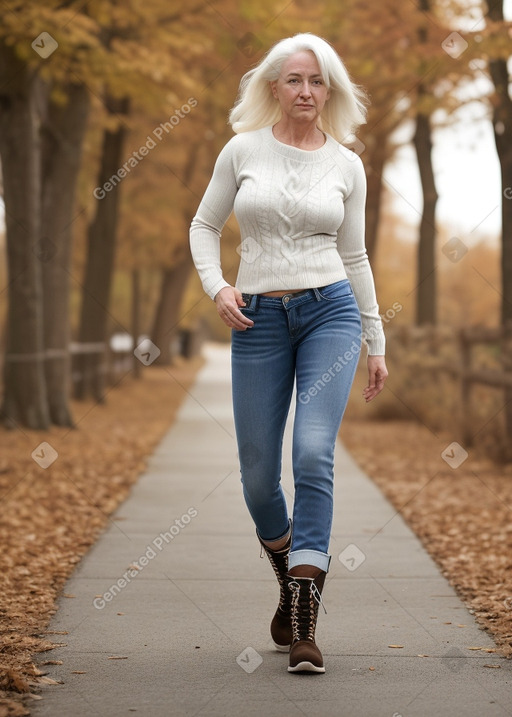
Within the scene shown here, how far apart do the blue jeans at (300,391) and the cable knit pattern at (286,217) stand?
9 cm

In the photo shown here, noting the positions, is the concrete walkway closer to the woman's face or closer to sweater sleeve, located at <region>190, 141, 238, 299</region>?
sweater sleeve, located at <region>190, 141, 238, 299</region>

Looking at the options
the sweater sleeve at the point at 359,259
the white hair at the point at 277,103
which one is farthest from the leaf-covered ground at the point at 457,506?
the white hair at the point at 277,103

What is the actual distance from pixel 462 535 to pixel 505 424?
137 inches

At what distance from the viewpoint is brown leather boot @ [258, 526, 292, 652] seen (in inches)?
168

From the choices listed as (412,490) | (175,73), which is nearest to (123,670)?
(412,490)

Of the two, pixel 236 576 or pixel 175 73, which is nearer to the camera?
pixel 236 576

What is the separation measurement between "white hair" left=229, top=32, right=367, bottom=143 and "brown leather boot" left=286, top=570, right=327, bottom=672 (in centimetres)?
162

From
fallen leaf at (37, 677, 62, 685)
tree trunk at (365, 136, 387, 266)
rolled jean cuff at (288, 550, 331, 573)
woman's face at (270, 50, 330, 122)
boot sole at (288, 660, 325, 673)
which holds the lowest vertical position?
fallen leaf at (37, 677, 62, 685)

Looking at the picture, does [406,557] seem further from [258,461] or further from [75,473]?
[75,473]

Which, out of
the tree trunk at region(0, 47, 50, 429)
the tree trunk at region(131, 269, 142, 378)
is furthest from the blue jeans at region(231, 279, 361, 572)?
the tree trunk at region(131, 269, 142, 378)

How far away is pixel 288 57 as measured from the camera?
164 inches

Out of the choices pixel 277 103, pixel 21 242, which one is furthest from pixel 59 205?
pixel 277 103

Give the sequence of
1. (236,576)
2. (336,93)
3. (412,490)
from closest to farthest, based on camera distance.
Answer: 1. (336,93)
2. (236,576)
3. (412,490)

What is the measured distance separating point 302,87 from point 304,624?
6.06ft
